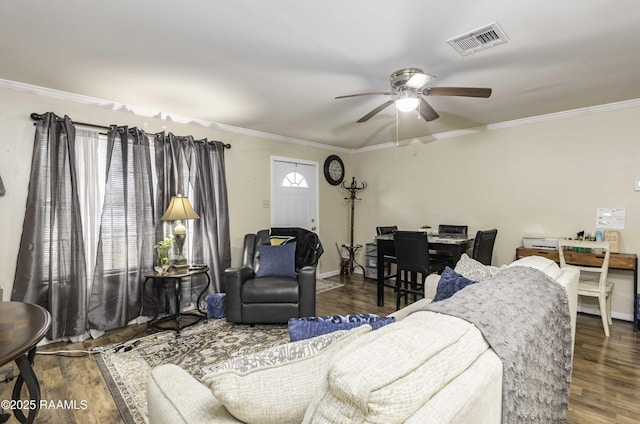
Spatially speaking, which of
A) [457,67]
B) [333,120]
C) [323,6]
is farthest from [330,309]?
[323,6]

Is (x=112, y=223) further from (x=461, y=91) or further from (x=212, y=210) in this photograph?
(x=461, y=91)

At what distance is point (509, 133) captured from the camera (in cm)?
418

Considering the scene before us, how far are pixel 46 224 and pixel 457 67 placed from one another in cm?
385

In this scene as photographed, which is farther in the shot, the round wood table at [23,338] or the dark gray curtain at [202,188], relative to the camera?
the dark gray curtain at [202,188]

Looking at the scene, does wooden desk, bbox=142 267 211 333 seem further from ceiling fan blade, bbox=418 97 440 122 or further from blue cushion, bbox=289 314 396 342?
ceiling fan blade, bbox=418 97 440 122

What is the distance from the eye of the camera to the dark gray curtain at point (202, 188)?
142 inches

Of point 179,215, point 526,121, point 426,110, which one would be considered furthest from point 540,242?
point 179,215

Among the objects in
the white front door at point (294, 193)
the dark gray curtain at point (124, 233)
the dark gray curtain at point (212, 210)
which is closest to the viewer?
the dark gray curtain at point (124, 233)

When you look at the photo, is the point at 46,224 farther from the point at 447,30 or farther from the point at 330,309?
the point at 447,30

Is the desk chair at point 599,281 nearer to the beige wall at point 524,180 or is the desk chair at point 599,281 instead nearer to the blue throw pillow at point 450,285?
the beige wall at point 524,180

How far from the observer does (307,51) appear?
7.52 ft

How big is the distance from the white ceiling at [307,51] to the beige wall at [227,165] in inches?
9.1

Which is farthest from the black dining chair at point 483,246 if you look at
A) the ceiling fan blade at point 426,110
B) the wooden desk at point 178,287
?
the wooden desk at point 178,287

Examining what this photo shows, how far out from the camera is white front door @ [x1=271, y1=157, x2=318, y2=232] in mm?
4879
